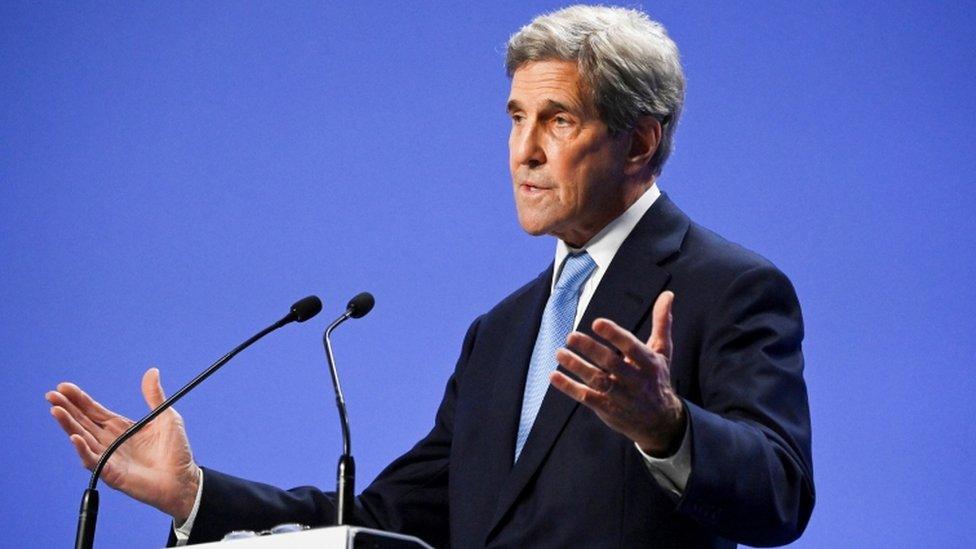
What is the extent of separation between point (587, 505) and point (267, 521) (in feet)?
1.85

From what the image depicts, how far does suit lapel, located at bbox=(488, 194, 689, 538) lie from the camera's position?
207 cm

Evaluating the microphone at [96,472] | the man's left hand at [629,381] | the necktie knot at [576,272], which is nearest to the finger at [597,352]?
the man's left hand at [629,381]

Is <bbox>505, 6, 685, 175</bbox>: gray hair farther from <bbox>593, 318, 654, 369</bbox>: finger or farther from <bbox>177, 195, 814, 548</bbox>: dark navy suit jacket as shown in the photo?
<bbox>593, 318, 654, 369</bbox>: finger

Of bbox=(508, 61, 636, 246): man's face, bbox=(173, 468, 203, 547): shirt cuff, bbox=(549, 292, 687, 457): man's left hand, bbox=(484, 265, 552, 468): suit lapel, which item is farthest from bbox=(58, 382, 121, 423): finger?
bbox=(549, 292, 687, 457): man's left hand

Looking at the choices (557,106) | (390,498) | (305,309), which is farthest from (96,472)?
(557,106)

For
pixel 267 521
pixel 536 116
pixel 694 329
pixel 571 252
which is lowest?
pixel 267 521

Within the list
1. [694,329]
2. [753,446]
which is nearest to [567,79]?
[694,329]

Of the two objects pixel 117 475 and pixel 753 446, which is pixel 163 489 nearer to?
pixel 117 475

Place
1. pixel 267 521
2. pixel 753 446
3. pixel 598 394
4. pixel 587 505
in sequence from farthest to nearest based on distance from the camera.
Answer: pixel 267 521 → pixel 587 505 → pixel 753 446 → pixel 598 394

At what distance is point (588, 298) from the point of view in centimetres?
226

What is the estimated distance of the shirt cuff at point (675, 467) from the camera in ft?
5.42

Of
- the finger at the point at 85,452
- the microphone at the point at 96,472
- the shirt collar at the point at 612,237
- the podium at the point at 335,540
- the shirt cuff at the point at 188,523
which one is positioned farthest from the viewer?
Result: the shirt collar at the point at 612,237

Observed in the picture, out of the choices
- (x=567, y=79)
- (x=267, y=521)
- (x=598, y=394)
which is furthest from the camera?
(x=567, y=79)

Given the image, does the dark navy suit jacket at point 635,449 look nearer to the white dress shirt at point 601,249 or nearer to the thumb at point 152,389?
the white dress shirt at point 601,249
